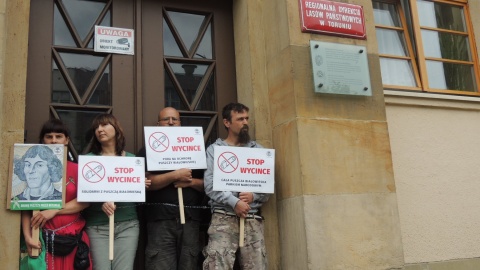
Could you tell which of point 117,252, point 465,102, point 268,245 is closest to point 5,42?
point 117,252

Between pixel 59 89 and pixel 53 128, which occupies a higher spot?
pixel 59 89

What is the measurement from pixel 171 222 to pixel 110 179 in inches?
25.5

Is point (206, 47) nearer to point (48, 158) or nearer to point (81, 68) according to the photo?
point (81, 68)

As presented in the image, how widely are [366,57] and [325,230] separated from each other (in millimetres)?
1849

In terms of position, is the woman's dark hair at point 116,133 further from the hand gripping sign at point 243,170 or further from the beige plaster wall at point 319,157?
the beige plaster wall at point 319,157

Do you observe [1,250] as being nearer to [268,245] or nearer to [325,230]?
[268,245]

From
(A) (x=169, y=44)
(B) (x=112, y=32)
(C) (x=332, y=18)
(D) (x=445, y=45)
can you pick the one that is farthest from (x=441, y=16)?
(B) (x=112, y=32)

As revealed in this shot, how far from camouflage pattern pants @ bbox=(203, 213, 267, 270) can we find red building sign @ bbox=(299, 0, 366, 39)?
79.7 inches

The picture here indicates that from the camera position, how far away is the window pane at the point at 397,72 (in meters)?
6.38

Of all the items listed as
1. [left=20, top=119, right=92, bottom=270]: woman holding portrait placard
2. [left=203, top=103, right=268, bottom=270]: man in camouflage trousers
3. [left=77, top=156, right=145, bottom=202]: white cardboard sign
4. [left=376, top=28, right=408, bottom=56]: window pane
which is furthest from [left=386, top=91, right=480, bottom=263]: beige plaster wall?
[left=20, top=119, right=92, bottom=270]: woman holding portrait placard

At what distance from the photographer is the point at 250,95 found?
17.9ft

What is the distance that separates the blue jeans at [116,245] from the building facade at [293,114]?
1.95 feet

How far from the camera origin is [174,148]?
4.70m

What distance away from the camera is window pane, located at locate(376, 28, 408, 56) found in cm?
655
